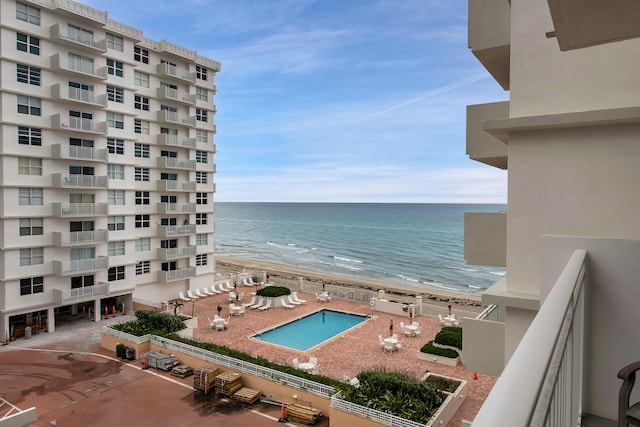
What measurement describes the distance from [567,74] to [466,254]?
13.6 feet

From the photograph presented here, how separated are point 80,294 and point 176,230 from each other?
29.4ft

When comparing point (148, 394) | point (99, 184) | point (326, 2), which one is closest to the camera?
point (148, 394)

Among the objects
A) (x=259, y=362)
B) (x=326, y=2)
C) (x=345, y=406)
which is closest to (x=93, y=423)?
(x=259, y=362)

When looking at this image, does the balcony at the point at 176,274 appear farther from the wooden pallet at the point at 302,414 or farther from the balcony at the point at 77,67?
the wooden pallet at the point at 302,414

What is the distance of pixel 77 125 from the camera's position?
26.8 m

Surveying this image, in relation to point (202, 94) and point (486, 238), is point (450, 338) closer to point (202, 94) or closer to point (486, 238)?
point (486, 238)

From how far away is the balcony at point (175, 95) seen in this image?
3322 centimetres

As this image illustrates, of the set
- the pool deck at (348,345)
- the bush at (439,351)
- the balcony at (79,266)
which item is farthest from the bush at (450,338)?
the balcony at (79,266)

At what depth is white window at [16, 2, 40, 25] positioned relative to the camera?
24.7 meters

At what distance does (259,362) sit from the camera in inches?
704

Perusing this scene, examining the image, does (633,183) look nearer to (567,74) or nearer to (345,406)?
(567,74)

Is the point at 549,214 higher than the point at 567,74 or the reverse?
the reverse

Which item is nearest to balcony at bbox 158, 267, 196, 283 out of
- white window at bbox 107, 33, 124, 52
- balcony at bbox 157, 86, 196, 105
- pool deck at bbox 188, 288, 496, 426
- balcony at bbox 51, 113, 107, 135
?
pool deck at bbox 188, 288, 496, 426

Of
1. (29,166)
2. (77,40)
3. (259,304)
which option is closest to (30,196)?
(29,166)
